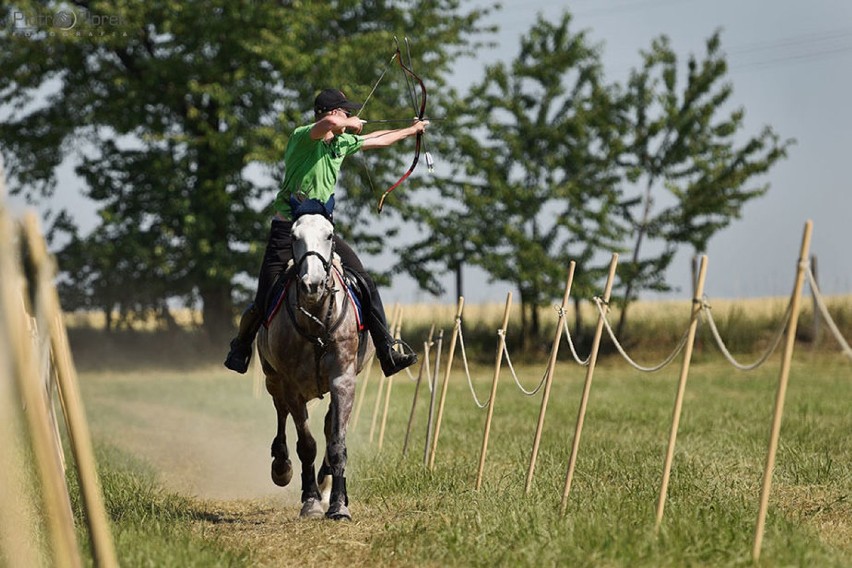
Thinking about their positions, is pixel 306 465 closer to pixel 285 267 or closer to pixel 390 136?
pixel 285 267

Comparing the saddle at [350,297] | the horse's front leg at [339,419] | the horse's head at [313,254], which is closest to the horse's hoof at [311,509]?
the horse's front leg at [339,419]

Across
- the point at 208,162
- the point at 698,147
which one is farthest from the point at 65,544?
the point at 698,147

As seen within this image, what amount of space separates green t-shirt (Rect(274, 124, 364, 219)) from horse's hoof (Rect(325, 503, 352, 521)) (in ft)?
8.50

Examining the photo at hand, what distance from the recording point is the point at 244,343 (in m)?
11.3

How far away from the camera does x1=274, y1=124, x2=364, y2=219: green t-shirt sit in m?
10.1

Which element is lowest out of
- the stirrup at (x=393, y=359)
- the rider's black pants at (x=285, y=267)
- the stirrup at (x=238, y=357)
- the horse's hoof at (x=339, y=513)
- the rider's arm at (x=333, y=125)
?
the horse's hoof at (x=339, y=513)

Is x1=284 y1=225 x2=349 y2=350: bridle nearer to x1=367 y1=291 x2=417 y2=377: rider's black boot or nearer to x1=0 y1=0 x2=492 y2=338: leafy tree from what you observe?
x1=367 y1=291 x2=417 y2=377: rider's black boot

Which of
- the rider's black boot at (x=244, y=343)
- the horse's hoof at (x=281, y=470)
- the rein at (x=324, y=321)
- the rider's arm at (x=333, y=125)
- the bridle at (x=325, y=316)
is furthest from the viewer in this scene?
the horse's hoof at (x=281, y=470)

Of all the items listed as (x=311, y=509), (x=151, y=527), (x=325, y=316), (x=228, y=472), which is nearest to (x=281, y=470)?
(x=311, y=509)

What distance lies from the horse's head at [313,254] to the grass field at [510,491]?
1.84 meters

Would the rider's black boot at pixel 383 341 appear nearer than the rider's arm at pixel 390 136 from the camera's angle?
No

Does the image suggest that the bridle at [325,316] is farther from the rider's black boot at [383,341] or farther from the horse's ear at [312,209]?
the rider's black boot at [383,341]

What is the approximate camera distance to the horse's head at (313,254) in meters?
9.05

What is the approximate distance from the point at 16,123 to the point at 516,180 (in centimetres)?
1655
